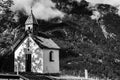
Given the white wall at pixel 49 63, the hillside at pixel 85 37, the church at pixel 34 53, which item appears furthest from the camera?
the hillside at pixel 85 37

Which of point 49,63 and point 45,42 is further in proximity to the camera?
point 45,42

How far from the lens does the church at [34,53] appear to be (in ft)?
112

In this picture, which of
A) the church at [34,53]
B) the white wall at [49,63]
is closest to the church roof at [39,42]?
the church at [34,53]

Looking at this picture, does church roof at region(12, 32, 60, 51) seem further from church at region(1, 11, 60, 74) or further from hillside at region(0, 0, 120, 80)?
hillside at region(0, 0, 120, 80)

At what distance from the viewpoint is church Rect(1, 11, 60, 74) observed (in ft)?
112

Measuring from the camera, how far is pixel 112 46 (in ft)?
234

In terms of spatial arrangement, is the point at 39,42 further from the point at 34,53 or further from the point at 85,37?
the point at 85,37

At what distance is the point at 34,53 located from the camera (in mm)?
34594

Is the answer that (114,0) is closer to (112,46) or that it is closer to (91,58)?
(112,46)

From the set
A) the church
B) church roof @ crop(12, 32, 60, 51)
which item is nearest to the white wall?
the church

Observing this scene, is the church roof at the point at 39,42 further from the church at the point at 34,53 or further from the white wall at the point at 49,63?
the white wall at the point at 49,63

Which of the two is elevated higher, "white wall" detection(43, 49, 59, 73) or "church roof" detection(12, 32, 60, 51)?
"church roof" detection(12, 32, 60, 51)

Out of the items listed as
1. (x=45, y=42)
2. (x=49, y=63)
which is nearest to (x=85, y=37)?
(x=45, y=42)

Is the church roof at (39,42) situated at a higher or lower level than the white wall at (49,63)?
higher
